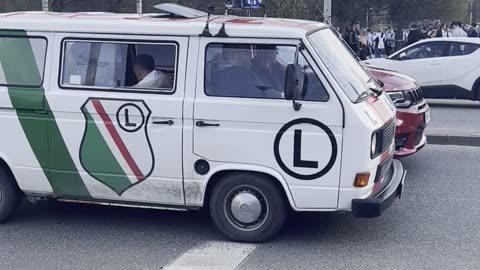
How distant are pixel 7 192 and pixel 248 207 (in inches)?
91.2

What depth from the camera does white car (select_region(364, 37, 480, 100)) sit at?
1566 cm

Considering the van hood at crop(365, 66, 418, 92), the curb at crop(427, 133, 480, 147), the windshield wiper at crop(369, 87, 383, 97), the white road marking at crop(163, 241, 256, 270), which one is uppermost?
the windshield wiper at crop(369, 87, 383, 97)

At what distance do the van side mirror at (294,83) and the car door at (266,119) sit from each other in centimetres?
5

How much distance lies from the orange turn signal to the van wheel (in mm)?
657

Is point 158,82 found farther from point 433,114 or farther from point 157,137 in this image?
point 433,114

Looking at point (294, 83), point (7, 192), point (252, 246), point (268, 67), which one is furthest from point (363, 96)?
point (7, 192)

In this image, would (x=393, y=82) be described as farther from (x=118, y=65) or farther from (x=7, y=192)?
(x=7, y=192)

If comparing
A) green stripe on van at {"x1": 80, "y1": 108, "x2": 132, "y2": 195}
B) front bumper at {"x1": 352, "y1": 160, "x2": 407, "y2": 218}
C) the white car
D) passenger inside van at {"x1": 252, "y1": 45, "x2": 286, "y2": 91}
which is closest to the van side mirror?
passenger inside van at {"x1": 252, "y1": 45, "x2": 286, "y2": 91}

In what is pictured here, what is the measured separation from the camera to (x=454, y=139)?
1120 centimetres

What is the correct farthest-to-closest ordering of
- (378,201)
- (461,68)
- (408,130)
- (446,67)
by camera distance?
(446,67), (461,68), (408,130), (378,201)

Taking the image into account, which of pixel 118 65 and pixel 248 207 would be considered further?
pixel 118 65

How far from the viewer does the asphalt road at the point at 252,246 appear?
626 centimetres

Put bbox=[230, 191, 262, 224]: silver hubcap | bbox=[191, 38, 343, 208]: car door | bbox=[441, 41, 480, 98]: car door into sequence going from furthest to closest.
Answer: bbox=[441, 41, 480, 98]: car door → bbox=[230, 191, 262, 224]: silver hubcap → bbox=[191, 38, 343, 208]: car door

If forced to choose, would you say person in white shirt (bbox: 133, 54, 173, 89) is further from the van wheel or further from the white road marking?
the white road marking
